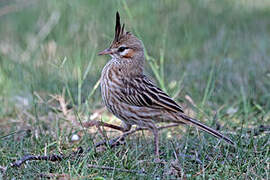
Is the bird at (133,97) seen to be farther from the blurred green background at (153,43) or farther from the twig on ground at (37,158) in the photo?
the twig on ground at (37,158)

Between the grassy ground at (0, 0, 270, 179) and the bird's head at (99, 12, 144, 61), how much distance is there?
2.07 feet

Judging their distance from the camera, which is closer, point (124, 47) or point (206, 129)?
point (206, 129)

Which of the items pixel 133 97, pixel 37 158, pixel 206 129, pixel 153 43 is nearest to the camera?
pixel 37 158

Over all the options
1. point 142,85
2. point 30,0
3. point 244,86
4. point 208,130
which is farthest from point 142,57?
point 30,0

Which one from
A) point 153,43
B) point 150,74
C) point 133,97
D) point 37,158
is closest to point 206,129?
point 133,97

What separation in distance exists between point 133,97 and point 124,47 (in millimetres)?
579

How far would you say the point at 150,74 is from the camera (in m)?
7.14

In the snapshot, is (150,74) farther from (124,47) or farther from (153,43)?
(124,47)

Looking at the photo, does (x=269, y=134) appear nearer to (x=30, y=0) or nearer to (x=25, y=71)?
(x=25, y=71)

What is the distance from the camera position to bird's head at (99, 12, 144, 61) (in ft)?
16.6

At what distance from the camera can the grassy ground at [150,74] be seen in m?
4.38

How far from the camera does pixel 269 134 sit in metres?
4.97

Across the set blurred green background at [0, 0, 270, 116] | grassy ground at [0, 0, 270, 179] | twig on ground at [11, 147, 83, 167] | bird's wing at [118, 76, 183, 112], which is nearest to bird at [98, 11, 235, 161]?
bird's wing at [118, 76, 183, 112]

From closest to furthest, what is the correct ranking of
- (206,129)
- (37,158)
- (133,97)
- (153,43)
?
1. (37,158)
2. (206,129)
3. (133,97)
4. (153,43)
